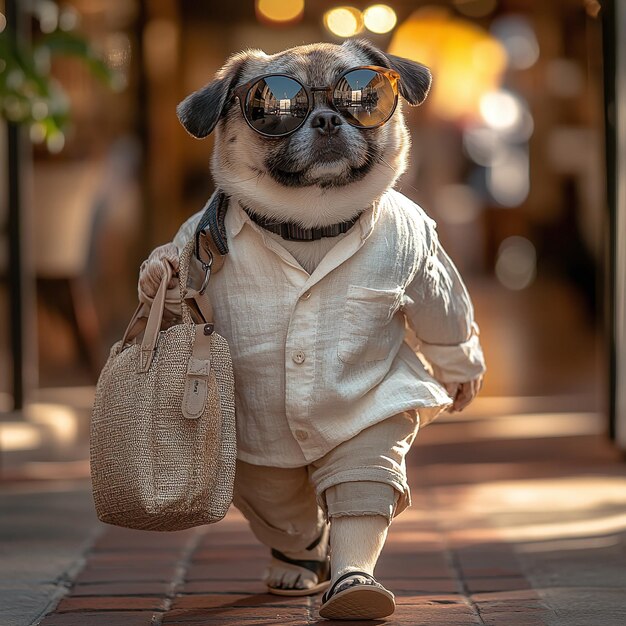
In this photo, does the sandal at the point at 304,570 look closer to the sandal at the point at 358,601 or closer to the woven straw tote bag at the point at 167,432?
the sandal at the point at 358,601

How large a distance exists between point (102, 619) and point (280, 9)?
205 inches

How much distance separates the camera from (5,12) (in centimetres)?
607

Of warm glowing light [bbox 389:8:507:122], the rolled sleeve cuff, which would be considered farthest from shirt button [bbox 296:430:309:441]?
warm glowing light [bbox 389:8:507:122]

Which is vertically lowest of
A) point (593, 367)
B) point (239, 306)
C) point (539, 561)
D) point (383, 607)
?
point (593, 367)

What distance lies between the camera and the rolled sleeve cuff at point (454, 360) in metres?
3.38

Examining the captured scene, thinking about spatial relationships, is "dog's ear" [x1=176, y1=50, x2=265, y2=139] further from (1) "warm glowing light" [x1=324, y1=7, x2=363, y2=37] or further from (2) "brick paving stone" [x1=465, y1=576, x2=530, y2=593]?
(1) "warm glowing light" [x1=324, y1=7, x2=363, y2=37]

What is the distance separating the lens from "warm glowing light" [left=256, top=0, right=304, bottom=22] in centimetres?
768

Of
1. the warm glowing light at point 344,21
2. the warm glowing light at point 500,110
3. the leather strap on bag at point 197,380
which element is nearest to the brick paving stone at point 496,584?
the leather strap on bag at point 197,380

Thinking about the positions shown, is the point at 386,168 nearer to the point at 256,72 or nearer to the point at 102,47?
the point at 256,72

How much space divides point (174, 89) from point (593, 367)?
357 centimetres

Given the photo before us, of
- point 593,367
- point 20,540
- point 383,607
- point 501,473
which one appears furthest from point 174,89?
point 383,607

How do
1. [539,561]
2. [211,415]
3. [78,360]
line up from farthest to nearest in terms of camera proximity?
[78,360] < [539,561] < [211,415]

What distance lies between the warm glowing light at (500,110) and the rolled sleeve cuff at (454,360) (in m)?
6.56

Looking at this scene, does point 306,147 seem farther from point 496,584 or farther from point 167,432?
point 496,584
